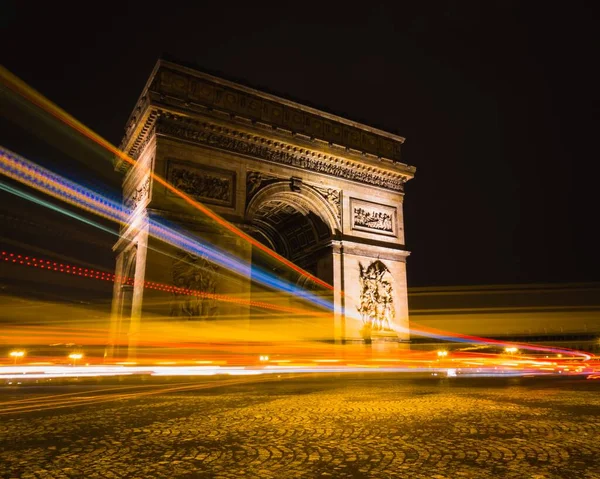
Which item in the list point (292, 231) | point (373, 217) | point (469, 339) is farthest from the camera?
point (469, 339)

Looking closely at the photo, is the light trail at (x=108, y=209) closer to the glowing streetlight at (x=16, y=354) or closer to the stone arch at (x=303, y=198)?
the stone arch at (x=303, y=198)

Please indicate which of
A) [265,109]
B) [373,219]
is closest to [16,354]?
[265,109]

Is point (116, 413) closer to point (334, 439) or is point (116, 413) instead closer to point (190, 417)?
point (190, 417)

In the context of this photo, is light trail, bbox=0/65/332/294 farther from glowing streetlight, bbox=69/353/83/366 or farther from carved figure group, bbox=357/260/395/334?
glowing streetlight, bbox=69/353/83/366

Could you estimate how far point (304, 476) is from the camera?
2695 millimetres

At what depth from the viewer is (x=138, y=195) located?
17328 millimetres

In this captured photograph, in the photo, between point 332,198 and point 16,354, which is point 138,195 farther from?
point 332,198

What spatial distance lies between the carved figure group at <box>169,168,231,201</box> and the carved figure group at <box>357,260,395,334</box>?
634 cm

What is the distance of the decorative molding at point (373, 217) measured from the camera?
763 inches

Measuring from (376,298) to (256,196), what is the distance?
6.42 metres

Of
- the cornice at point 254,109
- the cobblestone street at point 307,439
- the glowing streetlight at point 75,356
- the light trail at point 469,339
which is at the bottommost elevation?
the cobblestone street at point 307,439

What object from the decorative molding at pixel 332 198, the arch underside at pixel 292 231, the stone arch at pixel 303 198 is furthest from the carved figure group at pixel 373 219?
the arch underside at pixel 292 231

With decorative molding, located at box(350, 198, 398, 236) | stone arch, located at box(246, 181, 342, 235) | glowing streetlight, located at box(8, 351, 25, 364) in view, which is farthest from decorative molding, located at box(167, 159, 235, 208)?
glowing streetlight, located at box(8, 351, 25, 364)

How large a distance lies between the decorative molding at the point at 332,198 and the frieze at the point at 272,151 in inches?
28.3
